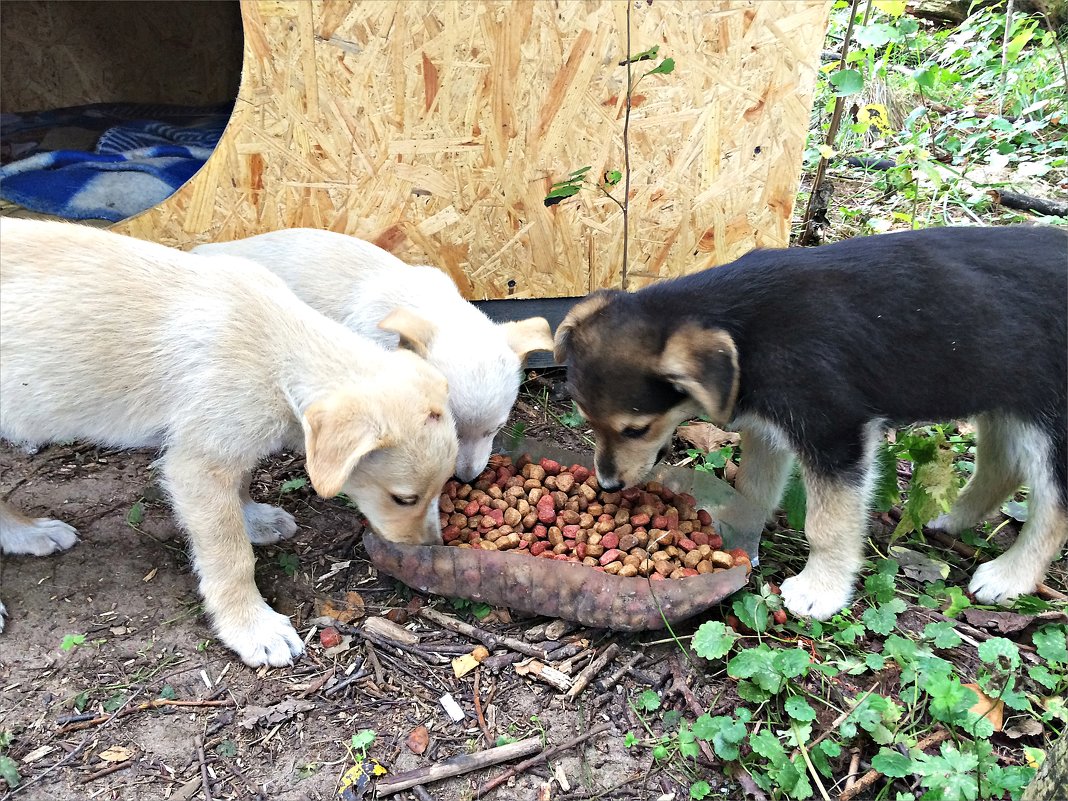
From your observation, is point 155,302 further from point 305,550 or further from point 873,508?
point 873,508

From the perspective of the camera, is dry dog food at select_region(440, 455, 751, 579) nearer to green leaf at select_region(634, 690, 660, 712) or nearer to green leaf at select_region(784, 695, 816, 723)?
green leaf at select_region(634, 690, 660, 712)

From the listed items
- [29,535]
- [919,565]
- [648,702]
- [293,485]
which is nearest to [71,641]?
[29,535]

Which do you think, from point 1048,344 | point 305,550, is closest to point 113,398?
point 305,550

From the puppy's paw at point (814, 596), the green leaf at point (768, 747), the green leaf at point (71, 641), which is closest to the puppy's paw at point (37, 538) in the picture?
the green leaf at point (71, 641)

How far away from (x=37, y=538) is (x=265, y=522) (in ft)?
3.60

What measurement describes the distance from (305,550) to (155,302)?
146cm

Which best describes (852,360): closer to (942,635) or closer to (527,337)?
(942,635)

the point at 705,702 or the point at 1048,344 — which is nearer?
the point at 705,702

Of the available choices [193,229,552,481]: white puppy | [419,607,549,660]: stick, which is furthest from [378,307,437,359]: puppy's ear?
[419,607,549,660]: stick

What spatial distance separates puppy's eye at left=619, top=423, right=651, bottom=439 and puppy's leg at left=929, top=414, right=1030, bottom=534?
1.58m

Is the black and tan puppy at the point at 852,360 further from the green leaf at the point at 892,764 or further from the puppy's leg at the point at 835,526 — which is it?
the green leaf at the point at 892,764

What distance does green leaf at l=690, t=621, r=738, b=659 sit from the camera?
3.29m

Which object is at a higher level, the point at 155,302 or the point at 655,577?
the point at 155,302

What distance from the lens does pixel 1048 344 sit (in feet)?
11.8
